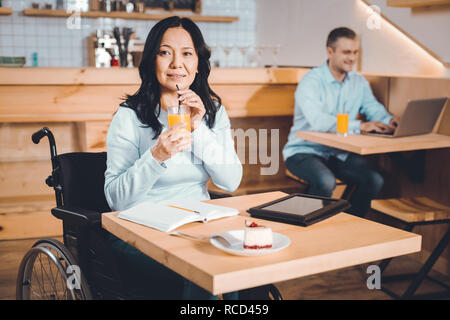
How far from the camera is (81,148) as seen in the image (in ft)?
12.0

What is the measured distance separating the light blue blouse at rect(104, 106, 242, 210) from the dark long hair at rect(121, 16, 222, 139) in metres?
0.03

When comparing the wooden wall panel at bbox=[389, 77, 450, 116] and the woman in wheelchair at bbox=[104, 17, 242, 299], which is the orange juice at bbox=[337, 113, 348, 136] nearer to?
the wooden wall panel at bbox=[389, 77, 450, 116]

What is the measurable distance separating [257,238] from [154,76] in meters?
0.90

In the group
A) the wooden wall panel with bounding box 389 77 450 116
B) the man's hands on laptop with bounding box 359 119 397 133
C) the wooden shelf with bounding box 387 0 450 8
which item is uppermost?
the wooden shelf with bounding box 387 0 450 8

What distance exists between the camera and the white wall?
12.4ft

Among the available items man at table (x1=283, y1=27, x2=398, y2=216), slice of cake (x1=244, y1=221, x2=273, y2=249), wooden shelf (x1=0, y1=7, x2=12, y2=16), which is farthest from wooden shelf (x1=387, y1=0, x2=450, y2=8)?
wooden shelf (x1=0, y1=7, x2=12, y2=16)

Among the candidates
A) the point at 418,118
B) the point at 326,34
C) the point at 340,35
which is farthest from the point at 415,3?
the point at 326,34

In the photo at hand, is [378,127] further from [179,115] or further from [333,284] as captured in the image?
[179,115]

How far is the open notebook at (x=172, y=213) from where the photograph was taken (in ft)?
4.60

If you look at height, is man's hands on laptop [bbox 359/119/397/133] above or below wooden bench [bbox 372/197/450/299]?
above

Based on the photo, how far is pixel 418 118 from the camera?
9.42ft

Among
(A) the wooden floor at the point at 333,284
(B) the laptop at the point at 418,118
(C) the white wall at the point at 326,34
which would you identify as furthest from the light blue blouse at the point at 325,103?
(A) the wooden floor at the point at 333,284

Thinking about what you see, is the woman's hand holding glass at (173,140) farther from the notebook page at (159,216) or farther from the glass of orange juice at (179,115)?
the notebook page at (159,216)

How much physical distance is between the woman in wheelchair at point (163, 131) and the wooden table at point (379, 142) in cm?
92
